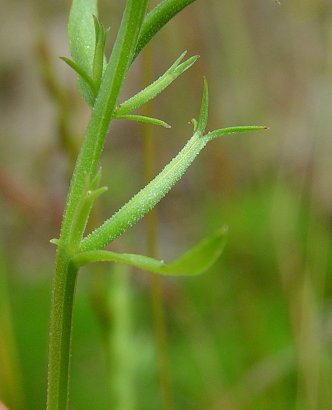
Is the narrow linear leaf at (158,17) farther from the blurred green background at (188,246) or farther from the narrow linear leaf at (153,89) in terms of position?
the blurred green background at (188,246)

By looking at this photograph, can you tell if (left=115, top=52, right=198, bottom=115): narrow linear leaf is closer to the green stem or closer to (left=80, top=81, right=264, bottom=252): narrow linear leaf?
(left=80, top=81, right=264, bottom=252): narrow linear leaf

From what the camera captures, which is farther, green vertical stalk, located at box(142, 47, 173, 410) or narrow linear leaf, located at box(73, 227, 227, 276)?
green vertical stalk, located at box(142, 47, 173, 410)

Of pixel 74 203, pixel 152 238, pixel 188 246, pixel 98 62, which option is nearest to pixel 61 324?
pixel 74 203

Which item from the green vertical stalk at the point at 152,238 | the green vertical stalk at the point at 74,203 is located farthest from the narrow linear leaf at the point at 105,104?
the green vertical stalk at the point at 152,238

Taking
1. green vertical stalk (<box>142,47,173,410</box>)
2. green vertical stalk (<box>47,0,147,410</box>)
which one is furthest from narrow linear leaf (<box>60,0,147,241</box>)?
green vertical stalk (<box>142,47,173,410</box>)

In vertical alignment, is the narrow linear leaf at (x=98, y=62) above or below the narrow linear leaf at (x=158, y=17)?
below

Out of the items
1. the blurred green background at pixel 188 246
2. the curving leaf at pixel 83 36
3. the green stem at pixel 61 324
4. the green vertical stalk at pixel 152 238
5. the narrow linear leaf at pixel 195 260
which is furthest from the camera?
the blurred green background at pixel 188 246

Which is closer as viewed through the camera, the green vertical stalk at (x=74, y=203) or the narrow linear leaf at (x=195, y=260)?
the narrow linear leaf at (x=195, y=260)
